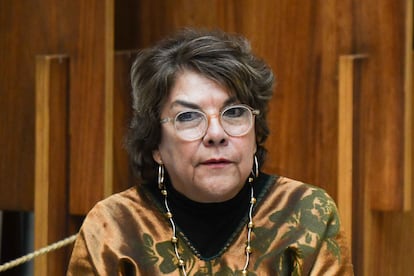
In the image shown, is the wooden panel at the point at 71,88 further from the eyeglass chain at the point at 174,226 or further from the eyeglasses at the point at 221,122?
the eyeglasses at the point at 221,122

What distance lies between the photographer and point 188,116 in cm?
172

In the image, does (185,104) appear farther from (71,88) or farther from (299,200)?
(71,88)

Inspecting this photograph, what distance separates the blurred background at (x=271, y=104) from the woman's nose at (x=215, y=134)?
25.7 inches

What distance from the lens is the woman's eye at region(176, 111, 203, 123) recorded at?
5.61 ft

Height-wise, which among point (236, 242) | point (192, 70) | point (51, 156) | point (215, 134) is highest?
point (192, 70)

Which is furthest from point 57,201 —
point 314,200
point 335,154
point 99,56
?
point 314,200

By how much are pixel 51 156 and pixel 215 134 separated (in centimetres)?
92

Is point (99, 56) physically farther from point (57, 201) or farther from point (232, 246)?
point (232, 246)

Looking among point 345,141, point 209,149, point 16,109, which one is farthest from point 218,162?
point 16,109

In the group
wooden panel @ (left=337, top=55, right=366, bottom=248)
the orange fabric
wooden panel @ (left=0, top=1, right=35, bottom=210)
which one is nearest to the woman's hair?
the orange fabric

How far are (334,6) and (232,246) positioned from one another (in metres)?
0.82

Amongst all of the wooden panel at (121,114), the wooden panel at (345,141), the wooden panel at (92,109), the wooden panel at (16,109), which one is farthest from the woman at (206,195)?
the wooden panel at (16,109)

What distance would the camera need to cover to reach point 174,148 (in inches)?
69.1

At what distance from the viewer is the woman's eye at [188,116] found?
1.71 metres
